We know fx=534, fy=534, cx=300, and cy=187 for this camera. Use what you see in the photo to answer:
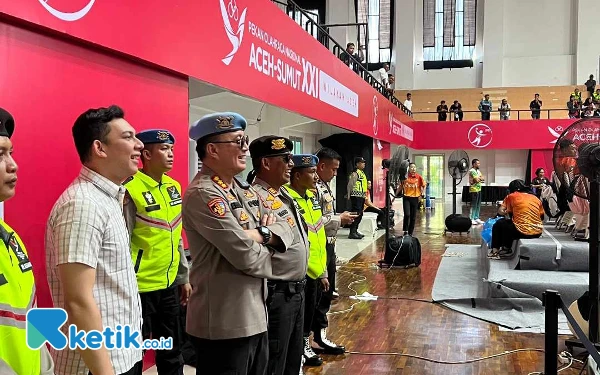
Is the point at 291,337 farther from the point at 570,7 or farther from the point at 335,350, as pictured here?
the point at 570,7

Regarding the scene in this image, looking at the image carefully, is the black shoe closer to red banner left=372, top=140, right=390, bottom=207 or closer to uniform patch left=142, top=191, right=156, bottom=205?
uniform patch left=142, top=191, right=156, bottom=205

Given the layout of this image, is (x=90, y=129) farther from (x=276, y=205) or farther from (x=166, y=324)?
(x=166, y=324)

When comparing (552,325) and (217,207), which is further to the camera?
(552,325)

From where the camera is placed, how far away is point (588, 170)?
3430mm

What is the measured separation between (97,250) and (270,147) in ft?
3.77

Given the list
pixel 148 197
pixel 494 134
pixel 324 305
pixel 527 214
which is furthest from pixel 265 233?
pixel 494 134

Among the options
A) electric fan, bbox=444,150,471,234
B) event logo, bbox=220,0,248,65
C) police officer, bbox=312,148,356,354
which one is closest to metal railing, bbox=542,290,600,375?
police officer, bbox=312,148,356,354

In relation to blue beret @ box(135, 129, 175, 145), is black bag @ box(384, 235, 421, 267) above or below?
below

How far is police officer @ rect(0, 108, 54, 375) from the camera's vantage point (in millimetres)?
1117

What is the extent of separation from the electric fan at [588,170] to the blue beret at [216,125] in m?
2.53

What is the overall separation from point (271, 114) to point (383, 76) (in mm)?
8782

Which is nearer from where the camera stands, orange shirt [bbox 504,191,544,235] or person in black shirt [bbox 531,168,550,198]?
orange shirt [bbox 504,191,544,235]

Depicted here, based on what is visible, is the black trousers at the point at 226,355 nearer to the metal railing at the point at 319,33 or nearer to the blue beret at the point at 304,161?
the blue beret at the point at 304,161

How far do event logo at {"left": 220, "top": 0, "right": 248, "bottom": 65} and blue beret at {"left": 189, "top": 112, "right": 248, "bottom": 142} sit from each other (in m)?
2.23
